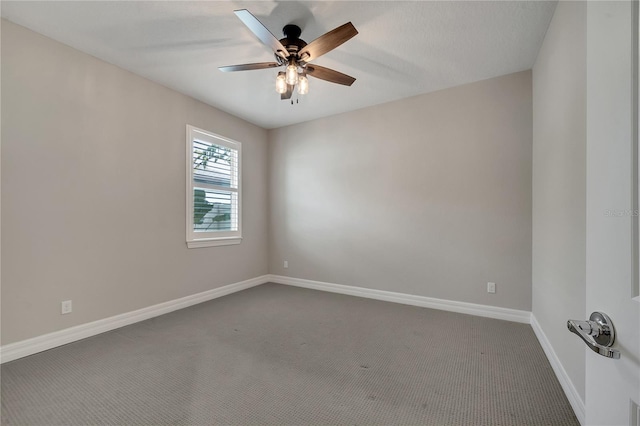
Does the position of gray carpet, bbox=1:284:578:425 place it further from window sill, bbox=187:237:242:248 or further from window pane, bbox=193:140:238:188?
window pane, bbox=193:140:238:188

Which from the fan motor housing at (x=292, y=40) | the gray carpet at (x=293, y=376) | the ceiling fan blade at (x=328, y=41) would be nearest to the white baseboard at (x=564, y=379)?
the gray carpet at (x=293, y=376)

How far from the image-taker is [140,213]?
299 cm

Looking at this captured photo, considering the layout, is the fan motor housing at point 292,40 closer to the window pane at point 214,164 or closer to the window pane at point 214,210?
the window pane at point 214,164

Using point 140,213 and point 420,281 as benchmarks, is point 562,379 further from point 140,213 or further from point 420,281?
point 140,213

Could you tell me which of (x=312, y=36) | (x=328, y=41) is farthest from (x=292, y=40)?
(x=328, y=41)

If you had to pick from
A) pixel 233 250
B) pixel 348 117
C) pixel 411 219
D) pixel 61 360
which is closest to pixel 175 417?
pixel 61 360

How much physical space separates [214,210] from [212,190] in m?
0.29

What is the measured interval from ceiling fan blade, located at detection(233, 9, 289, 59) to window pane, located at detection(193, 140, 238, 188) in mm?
2067

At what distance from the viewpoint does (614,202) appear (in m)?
0.50

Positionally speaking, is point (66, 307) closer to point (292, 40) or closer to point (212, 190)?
point (212, 190)

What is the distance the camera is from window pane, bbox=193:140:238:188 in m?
3.65

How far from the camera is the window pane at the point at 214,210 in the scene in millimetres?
3654

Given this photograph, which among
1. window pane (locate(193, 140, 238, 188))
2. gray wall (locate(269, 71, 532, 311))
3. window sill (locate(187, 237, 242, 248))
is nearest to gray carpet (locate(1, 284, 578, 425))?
gray wall (locate(269, 71, 532, 311))

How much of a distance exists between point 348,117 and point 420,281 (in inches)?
98.7
